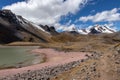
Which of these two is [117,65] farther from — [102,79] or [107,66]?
[102,79]

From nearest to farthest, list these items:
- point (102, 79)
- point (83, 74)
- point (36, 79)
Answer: point (102, 79) → point (83, 74) → point (36, 79)

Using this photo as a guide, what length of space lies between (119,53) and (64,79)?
668 inches

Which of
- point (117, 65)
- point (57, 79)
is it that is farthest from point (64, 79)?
point (117, 65)

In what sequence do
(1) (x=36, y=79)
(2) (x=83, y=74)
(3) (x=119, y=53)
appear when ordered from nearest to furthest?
(2) (x=83, y=74) < (1) (x=36, y=79) < (3) (x=119, y=53)

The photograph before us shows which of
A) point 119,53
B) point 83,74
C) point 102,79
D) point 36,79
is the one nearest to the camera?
point 102,79

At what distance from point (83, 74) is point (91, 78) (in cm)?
292

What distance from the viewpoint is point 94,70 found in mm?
43406

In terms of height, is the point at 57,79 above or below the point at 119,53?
below

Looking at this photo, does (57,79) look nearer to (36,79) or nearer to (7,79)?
(36,79)

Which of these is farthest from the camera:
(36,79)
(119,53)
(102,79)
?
(119,53)

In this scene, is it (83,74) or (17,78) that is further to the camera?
(17,78)

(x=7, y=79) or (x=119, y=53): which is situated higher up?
(x=119, y=53)

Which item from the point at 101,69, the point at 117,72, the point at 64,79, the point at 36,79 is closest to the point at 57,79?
the point at 64,79

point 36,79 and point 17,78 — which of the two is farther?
point 17,78
